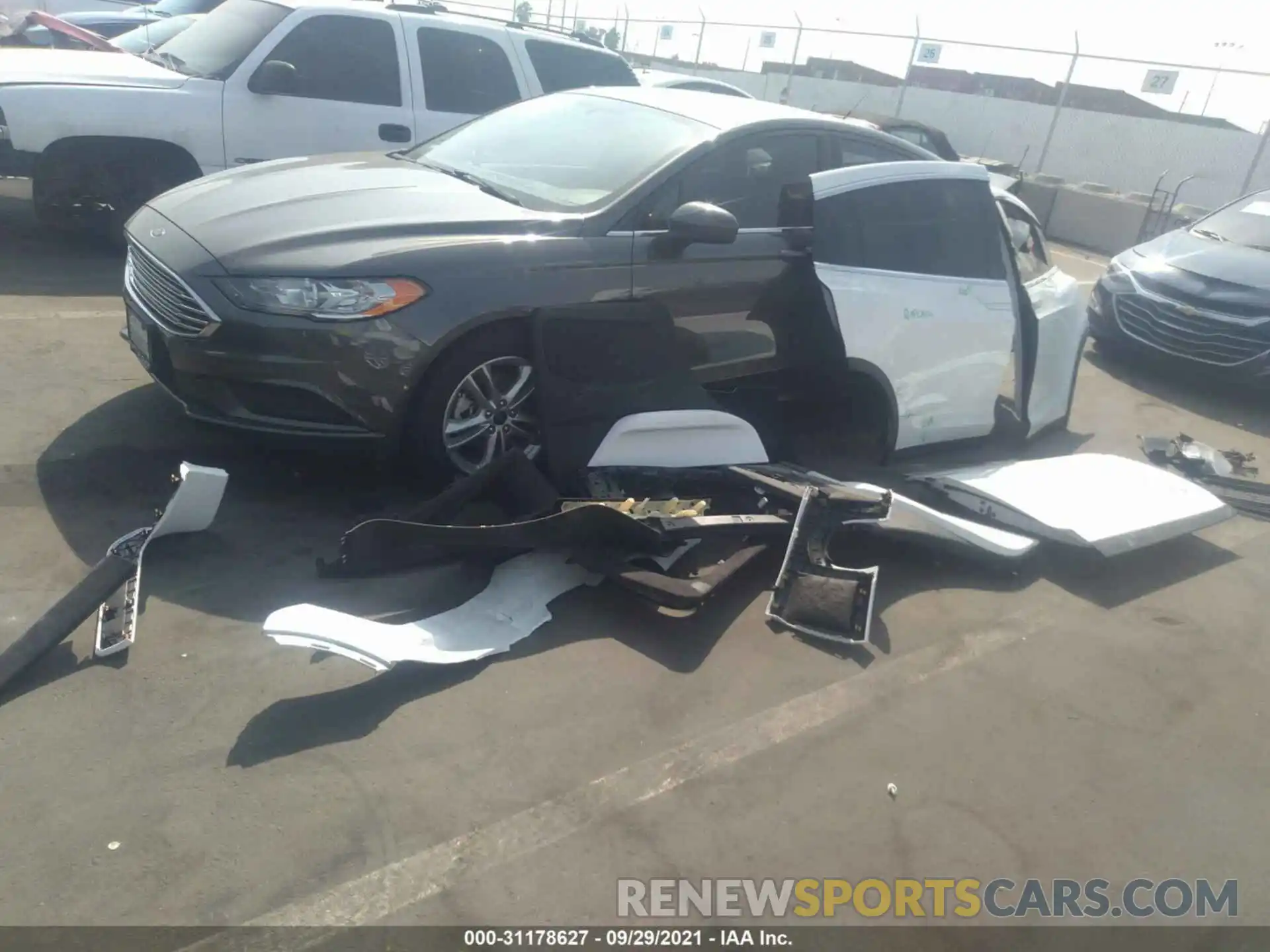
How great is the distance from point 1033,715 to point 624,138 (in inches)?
120

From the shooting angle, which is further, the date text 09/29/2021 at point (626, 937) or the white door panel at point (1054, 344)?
the white door panel at point (1054, 344)

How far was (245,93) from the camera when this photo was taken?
22.9 feet

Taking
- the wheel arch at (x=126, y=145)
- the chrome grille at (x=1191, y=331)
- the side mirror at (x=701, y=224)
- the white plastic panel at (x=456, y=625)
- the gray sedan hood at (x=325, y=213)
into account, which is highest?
the side mirror at (x=701, y=224)

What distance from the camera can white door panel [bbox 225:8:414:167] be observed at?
23.0ft

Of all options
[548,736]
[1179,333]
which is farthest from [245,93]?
[1179,333]

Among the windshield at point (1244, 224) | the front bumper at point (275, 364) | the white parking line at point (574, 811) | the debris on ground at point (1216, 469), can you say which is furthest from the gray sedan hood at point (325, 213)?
the windshield at point (1244, 224)

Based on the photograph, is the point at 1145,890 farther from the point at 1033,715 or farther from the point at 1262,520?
the point at 1262,520

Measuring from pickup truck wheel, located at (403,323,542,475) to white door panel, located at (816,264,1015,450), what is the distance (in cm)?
154

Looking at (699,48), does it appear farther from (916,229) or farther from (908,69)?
(916,229)

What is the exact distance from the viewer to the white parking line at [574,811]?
2336 mm

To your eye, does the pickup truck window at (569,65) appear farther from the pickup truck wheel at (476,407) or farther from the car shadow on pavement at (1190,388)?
the car shadow on pavement at (1190,388)

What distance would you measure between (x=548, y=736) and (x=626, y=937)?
735 mm

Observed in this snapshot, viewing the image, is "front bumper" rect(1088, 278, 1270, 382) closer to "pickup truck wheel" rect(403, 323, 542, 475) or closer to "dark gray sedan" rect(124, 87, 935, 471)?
"dark gray sedan" rect(124, 87, 935, 471)

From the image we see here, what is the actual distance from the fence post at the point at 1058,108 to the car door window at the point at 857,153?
583 inches
